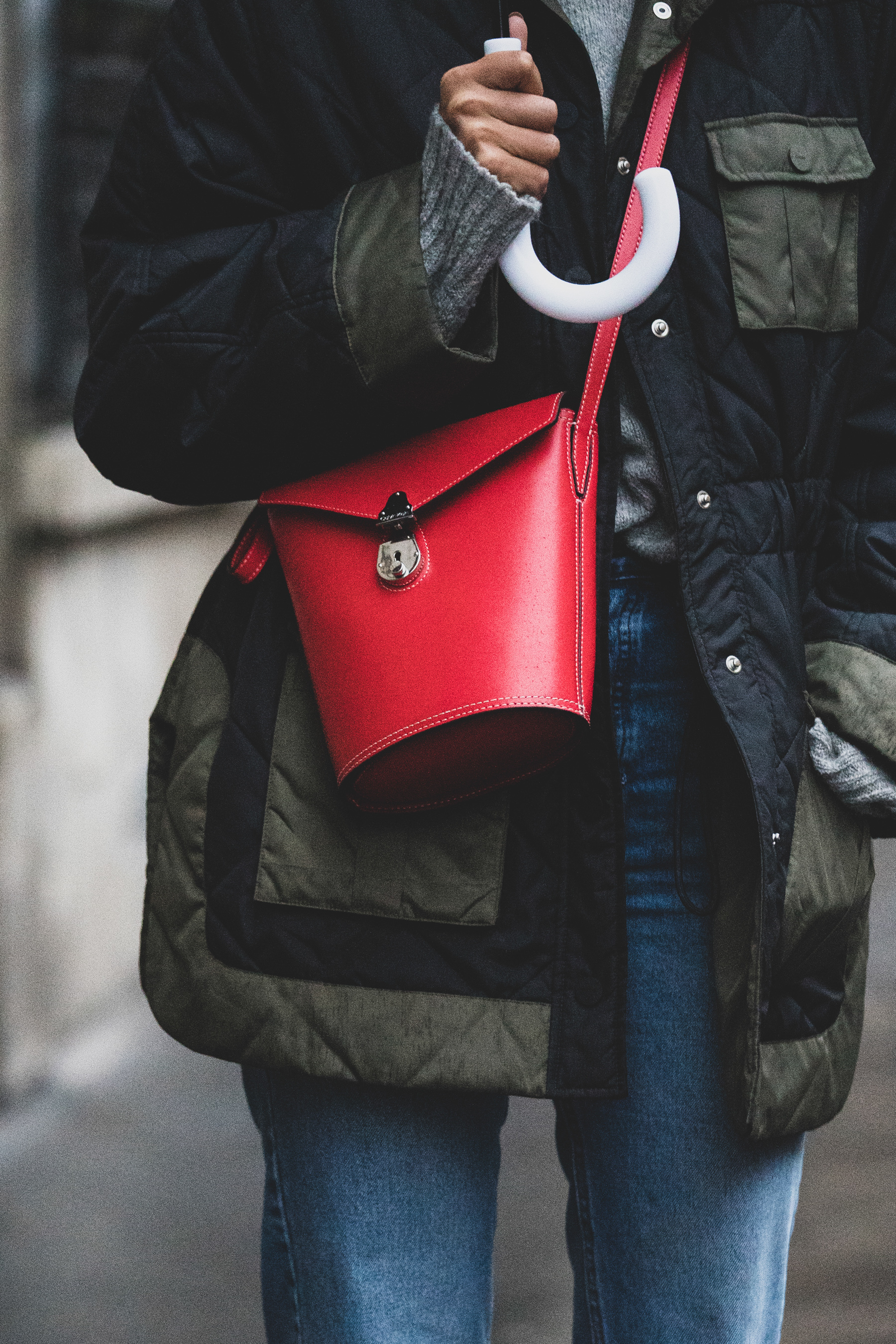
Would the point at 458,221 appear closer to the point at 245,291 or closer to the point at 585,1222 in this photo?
the point at 245,291

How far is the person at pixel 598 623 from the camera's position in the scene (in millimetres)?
1393

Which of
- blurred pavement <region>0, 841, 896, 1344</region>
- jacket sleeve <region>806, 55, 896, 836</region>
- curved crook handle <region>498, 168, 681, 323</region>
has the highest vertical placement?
curved crook handle <region>498, 168, 681, 323</region>

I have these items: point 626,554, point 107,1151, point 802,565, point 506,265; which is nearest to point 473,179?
point 506,265

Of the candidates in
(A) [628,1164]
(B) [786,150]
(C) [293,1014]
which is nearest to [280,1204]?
(C) [293,1014]

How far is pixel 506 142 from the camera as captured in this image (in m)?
1.27

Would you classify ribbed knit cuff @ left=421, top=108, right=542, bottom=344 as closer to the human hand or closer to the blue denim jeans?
the human hand

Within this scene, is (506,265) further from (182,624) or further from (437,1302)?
(182,624)

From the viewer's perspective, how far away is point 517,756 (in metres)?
1.34

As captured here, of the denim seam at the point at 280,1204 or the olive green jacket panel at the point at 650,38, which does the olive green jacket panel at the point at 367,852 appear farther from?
the olive green jacket panel at the point at 650,38

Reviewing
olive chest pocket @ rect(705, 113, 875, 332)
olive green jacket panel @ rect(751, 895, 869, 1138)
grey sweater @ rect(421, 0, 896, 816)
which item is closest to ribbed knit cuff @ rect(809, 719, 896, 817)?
grey sweater @ rect(421, 0, 896, 816)

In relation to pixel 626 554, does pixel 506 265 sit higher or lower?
higher

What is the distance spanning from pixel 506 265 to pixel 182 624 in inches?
113

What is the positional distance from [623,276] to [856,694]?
45cm

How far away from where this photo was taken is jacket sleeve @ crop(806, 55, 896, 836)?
1.46m
